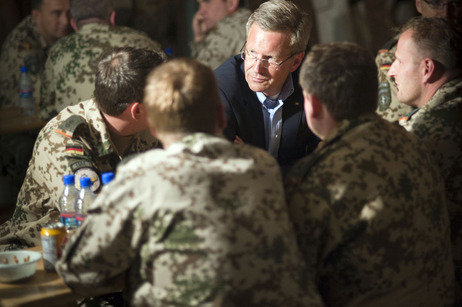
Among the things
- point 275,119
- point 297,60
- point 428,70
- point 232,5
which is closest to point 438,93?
point 428,70

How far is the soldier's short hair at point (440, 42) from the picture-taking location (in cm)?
269

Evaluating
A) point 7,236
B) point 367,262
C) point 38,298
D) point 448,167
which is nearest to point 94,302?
point 7,236

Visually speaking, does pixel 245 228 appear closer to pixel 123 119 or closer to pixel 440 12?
pixel 123 119

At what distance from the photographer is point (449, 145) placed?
98.3 inches

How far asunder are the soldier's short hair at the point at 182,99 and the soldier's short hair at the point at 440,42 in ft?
4.29

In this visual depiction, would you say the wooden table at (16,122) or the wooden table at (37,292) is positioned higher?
the wooden table at (37,292)

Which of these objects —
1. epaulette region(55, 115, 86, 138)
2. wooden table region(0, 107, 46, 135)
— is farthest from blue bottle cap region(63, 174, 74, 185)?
wooden table region(0, 107, 46, 135)

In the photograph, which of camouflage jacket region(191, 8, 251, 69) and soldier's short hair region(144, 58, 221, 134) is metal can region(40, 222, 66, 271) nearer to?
soldier's short hair region(144, 58, 221, 134)

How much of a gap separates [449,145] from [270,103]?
0.90 m

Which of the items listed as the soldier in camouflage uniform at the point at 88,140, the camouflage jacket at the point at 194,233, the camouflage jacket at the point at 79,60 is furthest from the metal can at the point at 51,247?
the camouflage jacket at the point at 79,60

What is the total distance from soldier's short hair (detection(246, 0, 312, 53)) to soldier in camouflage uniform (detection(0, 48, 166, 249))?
2.00ft

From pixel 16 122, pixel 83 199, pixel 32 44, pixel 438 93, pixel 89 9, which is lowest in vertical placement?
pixel 16 122

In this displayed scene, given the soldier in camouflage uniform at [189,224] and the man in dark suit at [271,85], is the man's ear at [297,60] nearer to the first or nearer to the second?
the man in dark suit at [271,85]

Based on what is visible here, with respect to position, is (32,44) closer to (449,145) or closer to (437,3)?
(437,3)
